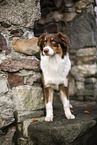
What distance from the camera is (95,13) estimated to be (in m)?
3.19

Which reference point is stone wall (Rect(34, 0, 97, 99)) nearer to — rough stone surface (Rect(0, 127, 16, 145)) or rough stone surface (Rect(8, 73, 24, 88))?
rough stone surface (Rect(8, 73, 24, 88))

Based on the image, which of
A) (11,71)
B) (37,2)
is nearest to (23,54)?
(11,71)

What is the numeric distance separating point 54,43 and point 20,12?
0.57 m

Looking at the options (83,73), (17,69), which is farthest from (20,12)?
(83,73)

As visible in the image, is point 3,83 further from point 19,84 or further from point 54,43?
point 54,43

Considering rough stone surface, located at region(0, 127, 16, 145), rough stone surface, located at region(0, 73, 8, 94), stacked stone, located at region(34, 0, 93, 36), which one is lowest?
rough stone surface, located at region(0, 127, 16, 145)

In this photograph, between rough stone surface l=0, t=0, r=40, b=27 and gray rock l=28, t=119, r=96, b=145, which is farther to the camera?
rough stone surface l=0, t=0, r=40, b=27

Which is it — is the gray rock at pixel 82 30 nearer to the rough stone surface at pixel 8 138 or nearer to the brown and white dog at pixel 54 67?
the brown and white dog at pixel 54 67

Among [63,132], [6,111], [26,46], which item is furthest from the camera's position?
[26,46]

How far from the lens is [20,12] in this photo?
72.8 inches

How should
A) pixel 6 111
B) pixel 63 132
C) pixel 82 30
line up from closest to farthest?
pixel 63 132 < pixel 6 111 < pixel 82 30

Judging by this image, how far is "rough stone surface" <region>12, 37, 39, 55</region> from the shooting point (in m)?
1.86

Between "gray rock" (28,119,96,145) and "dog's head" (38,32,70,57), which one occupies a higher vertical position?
"dog's head" (38,32,70,57)

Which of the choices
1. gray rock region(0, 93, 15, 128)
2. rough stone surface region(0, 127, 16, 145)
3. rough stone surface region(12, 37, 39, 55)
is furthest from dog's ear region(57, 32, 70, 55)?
rough stone surface region(0, 127, 16, 145)
